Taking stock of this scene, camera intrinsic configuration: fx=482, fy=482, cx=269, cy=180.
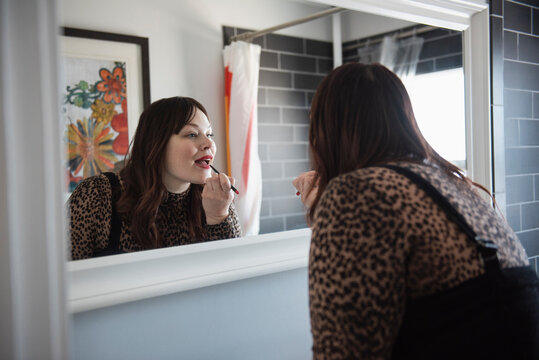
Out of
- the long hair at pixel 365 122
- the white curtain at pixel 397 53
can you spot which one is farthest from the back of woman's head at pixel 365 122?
the white curtain at pixel 397 53

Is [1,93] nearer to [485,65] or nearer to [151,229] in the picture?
[151,229]

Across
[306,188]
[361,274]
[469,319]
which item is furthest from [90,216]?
[469,319]

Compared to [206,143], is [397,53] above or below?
above

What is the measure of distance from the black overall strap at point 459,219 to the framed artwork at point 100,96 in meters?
0.64

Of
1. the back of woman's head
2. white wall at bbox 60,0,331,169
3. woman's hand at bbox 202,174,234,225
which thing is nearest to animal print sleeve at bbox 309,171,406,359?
the back of woman's head

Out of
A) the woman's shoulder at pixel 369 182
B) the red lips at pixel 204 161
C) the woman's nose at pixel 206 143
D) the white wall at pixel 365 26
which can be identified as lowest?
the woman's shoulder at pixel 369 182

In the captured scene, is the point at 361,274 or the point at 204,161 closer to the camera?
the point at 361,274

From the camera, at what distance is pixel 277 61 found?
1.80 m

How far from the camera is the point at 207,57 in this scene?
1.32 m

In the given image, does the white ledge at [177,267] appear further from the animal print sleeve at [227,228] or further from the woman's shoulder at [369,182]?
the woman's shoulder at [369,182]

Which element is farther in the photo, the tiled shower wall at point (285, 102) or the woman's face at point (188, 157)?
the tiled shower wall at point (285, 102)

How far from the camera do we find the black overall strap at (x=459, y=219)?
1.92 ft

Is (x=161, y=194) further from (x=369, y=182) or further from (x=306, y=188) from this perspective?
(x=369, y=182)

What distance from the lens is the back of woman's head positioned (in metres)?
0.68
